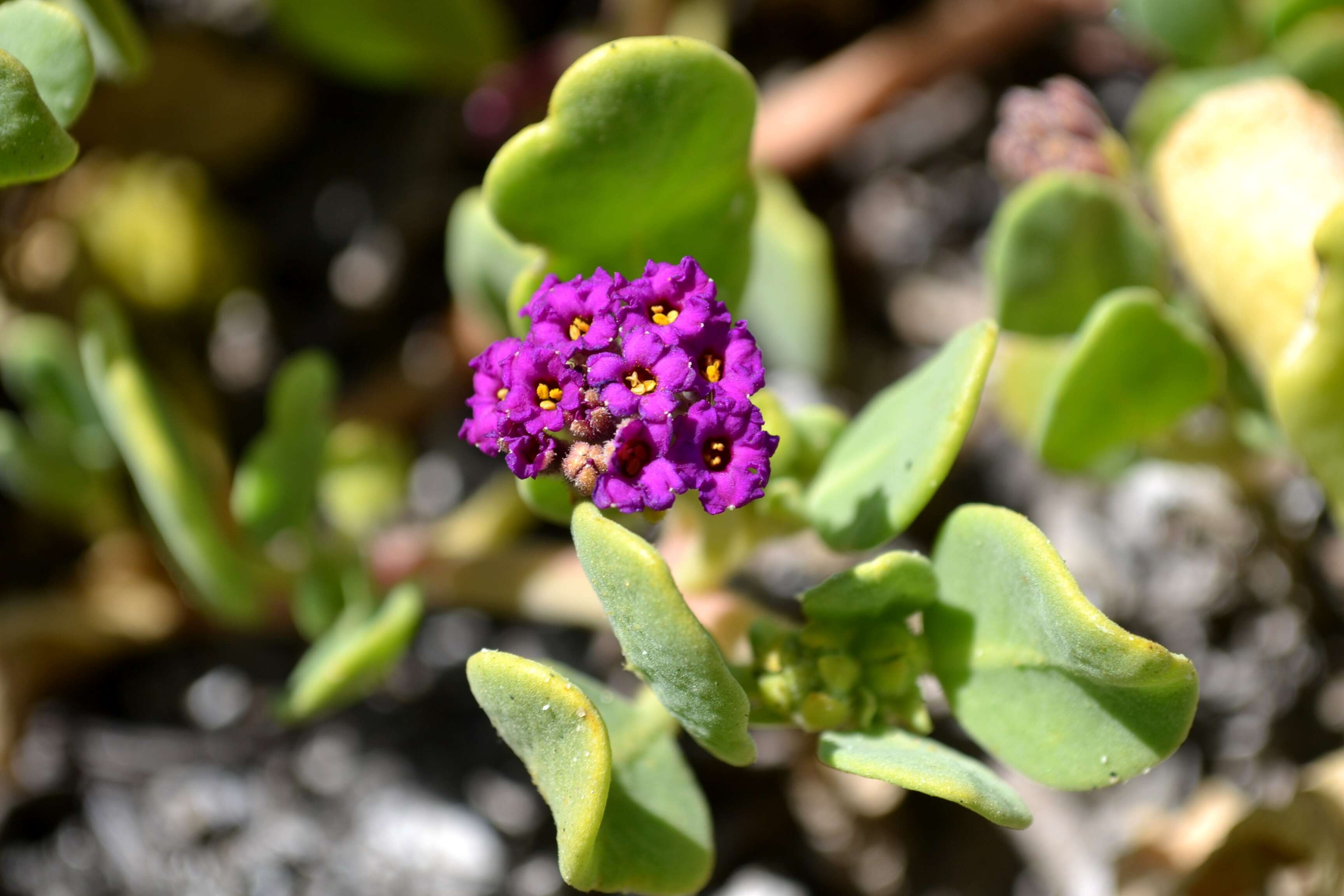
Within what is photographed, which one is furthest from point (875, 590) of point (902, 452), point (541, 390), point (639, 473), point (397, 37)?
point (397, 37)

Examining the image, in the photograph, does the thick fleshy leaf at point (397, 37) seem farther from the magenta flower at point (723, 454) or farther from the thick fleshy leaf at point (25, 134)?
the magenta flower at point (723, 454)

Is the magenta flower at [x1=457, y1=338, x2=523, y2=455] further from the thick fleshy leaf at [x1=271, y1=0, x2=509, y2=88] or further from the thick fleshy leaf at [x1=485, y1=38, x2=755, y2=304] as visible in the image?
the thick fleshy leaf at [x1=271, y1=0, x2=509, y2=88]

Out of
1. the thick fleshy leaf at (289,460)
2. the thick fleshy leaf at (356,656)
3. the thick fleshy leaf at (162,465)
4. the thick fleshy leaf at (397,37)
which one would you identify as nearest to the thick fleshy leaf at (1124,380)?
the thick fleshy leaf at (356,656)

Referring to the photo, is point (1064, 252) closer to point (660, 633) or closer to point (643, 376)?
point (643, 376)

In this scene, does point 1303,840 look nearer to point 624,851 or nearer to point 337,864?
point 624,851

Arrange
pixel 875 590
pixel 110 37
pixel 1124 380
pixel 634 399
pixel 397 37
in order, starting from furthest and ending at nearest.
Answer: pixel 397 37, pixel 1124 380, pixel 110 37, pixel 875 590, pixel 634 399

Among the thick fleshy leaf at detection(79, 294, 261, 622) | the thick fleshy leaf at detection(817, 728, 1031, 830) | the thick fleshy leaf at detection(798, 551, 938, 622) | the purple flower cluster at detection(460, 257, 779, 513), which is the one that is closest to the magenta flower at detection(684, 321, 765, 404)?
the purple flower cluster at detection(460, 257, 779, 513)
